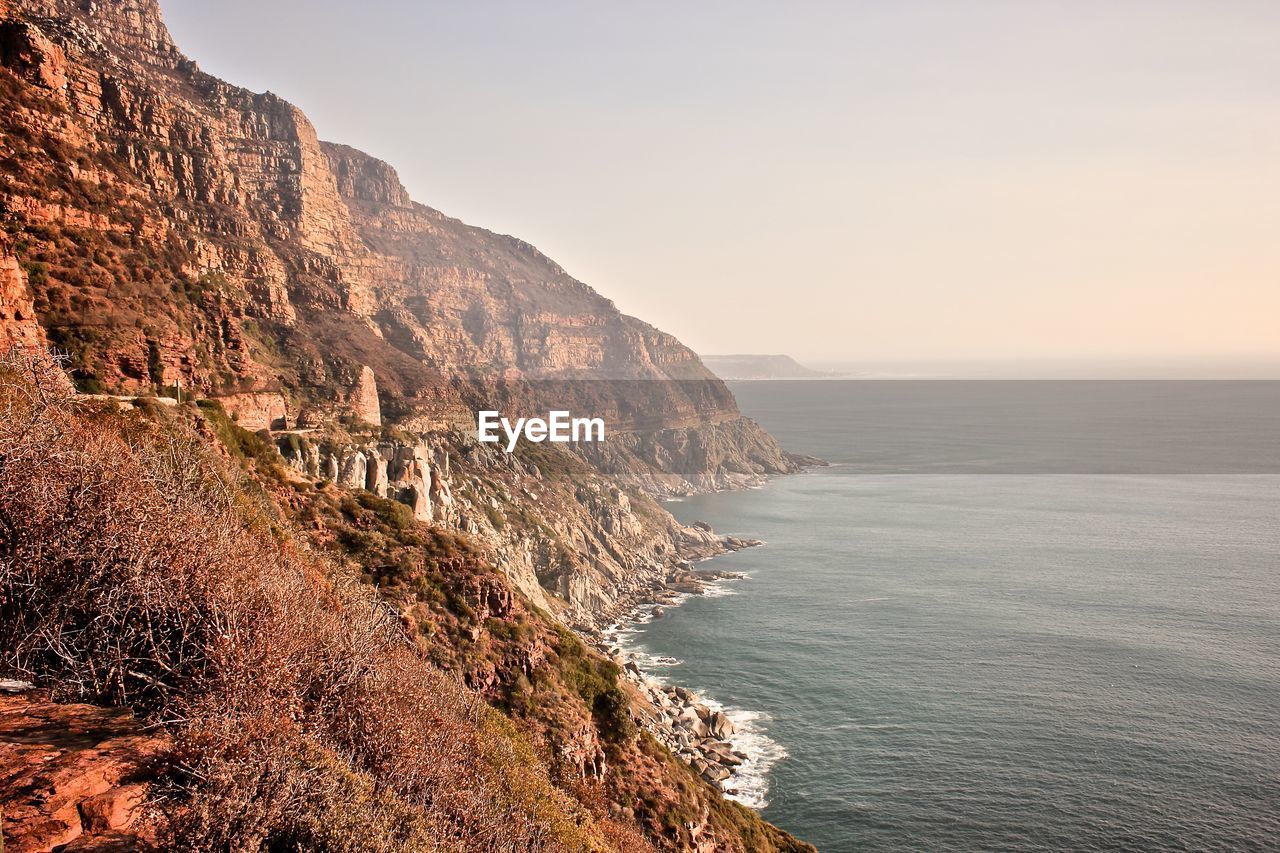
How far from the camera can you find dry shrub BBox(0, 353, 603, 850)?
49.0 ft

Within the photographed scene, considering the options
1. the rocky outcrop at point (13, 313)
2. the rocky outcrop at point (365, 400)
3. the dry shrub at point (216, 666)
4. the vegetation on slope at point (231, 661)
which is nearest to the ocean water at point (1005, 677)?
the vegetation on slope at point (231, 661)

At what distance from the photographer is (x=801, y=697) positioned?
68.4 meters

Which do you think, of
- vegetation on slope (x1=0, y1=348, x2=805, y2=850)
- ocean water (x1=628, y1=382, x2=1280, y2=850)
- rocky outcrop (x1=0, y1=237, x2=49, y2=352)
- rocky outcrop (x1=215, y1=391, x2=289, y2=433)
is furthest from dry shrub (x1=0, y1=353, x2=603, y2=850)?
rocky outcrop (x1=215, y1=391, x2=289, y2=433)

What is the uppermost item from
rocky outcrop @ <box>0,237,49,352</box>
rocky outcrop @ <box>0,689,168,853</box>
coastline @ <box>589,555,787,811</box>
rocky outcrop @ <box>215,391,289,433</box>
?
rocky outcrop @ <box>0,237,49,352</box>

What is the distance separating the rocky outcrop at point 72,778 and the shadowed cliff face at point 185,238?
31.3 m

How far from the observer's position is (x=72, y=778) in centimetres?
1384

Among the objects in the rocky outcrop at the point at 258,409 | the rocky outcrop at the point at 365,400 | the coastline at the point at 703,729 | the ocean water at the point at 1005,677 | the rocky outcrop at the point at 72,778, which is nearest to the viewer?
the rocky outcrop at the point at 72,778

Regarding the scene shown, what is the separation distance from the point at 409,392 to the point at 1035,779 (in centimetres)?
7866

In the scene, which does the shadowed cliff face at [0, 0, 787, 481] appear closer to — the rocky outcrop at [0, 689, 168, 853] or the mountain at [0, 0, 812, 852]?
the mountain at [0, 0, 812, 852]

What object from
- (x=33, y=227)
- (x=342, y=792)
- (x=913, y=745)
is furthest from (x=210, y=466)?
(x=913, y=745)

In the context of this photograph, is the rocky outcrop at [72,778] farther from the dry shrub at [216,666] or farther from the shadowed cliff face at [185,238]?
the shadowed cliff face at [185,238]

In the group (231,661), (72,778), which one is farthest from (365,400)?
(72,778)

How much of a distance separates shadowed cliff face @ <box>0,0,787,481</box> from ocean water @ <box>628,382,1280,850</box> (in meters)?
43.9

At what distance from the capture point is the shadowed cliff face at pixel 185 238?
163 feet
